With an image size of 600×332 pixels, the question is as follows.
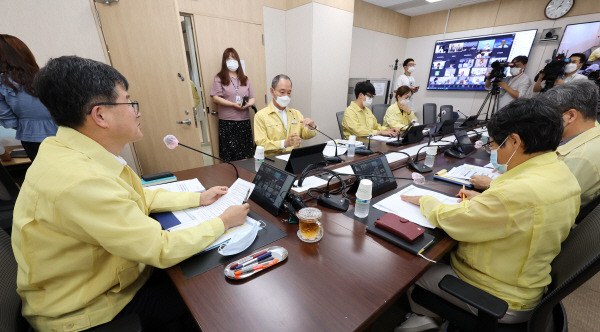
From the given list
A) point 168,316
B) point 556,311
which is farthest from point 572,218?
point 168,316

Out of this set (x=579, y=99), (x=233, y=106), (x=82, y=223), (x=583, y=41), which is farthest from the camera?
(x=583, y=41)

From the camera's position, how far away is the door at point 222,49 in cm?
295

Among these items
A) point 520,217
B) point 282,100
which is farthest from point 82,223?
point 282,100

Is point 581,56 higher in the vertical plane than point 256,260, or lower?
higher

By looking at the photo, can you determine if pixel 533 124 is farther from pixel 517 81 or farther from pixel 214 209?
pixel 517 81

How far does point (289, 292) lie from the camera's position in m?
0.67

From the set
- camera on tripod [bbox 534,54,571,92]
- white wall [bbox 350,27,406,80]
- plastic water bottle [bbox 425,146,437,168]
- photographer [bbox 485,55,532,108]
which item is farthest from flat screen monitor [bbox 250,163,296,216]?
photographer [bbox 485,55,532,108]

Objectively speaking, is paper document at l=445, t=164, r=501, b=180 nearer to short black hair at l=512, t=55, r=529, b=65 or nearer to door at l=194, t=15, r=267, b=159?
door at l=194, t=15, r=267, b=159

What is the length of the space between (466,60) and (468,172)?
4655 mm

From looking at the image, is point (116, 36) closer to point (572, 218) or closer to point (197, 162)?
point (197, 162)

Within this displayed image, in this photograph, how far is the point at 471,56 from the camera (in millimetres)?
4832

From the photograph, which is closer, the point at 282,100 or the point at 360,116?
the point at 282,100

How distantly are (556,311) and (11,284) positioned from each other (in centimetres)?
188

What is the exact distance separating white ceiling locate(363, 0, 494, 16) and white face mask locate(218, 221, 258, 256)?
17.1 ft
